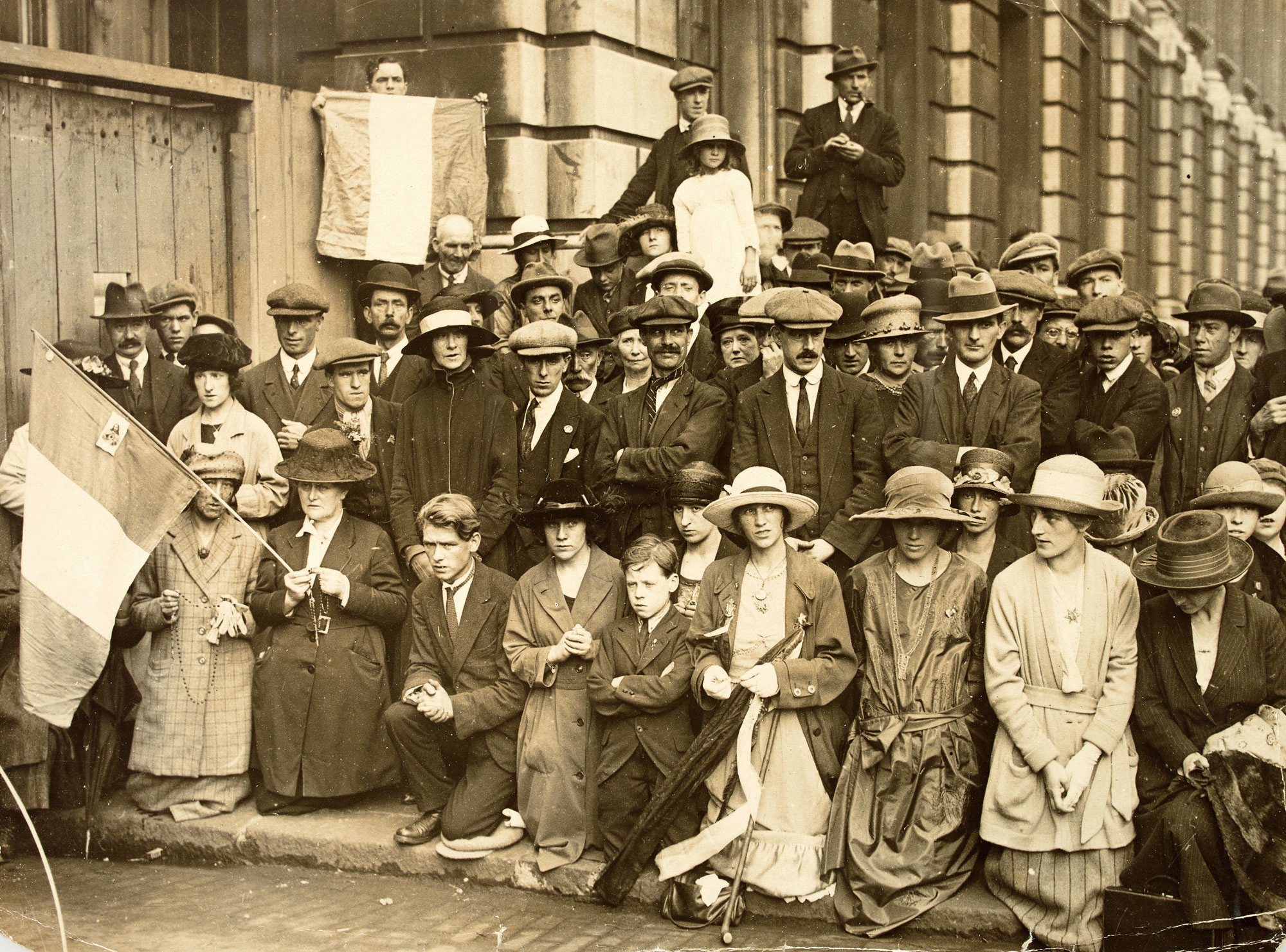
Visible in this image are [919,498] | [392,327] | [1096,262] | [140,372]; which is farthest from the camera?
[1096,262]

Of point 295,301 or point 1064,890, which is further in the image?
point 295,301

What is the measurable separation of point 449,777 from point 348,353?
7.29 ft

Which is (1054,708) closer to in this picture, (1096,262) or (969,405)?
(969,405)

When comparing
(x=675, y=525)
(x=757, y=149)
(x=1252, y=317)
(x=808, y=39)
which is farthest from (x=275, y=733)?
(x=808, y=39)

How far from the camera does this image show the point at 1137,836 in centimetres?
504

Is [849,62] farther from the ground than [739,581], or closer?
farther from the ground

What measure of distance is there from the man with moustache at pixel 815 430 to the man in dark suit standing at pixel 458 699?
1343 millimetres

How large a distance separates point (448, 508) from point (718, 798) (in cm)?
179

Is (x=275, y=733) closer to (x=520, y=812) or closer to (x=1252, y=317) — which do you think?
(x=520, y=812)

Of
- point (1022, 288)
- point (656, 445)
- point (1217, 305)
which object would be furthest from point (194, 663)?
point (1217, 305)

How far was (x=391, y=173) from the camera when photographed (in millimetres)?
9078

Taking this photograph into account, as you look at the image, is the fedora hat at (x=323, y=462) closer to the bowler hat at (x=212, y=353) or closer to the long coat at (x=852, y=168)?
the bowler hat at (x=212, y=353)

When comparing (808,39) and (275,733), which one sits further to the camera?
(808,39)

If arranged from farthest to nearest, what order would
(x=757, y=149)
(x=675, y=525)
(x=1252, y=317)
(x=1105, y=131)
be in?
(x=1105, y=131)
(x=757, y=149)
(x=1252, y=317)
(x=675, y=525)
